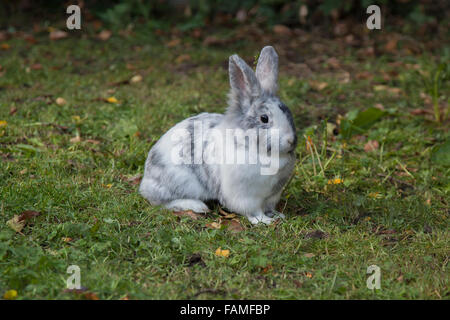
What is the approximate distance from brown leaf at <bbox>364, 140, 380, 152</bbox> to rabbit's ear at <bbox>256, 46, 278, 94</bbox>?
63.4 inches

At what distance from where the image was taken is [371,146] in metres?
5.03

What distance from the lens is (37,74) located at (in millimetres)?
6398

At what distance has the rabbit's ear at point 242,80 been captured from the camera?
3537mm

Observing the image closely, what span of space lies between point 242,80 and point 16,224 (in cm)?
159

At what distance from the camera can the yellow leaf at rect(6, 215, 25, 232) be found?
3.41 m

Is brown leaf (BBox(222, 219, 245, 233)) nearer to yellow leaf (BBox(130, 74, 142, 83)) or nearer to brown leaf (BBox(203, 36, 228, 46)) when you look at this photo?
yellow leaf (BBox(130, 74, 142, 83))

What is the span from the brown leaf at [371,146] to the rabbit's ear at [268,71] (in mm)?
1610

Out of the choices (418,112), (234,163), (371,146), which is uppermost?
(418,112)

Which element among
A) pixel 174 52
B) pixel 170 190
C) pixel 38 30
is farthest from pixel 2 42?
pixel 170 190
